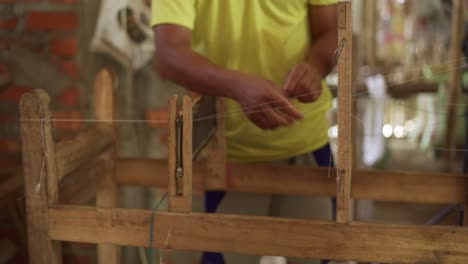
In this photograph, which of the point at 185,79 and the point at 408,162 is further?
the point at 408,162

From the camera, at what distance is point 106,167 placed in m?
1.28

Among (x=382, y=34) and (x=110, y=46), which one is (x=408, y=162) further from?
(x=382, y=34)

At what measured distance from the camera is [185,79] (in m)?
1.07

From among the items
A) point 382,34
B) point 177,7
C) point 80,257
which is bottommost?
point 80,257

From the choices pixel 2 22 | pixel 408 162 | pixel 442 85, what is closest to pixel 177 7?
pixel 2 22

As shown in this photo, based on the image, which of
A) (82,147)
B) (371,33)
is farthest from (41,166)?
(371,33)

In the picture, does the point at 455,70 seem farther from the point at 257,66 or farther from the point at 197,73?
the point at 197,73

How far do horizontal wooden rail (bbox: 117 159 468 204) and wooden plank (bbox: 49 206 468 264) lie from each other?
39 cm

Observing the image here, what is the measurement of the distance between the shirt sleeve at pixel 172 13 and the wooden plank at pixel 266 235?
1.35ft

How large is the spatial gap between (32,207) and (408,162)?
374 centimetres

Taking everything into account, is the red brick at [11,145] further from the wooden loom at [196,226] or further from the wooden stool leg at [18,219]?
the wooden loom at [196,226]

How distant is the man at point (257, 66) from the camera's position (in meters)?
1.03

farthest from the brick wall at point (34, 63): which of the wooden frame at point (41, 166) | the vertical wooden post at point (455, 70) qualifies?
the vertical wooden post at point (455, 70)

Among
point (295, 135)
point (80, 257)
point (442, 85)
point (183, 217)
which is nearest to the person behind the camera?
point (183, 217)
